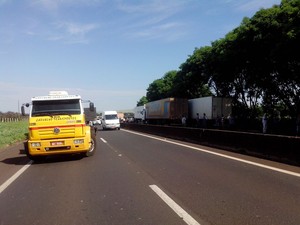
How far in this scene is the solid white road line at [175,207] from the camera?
6.28 meters

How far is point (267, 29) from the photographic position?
3228 centimetres

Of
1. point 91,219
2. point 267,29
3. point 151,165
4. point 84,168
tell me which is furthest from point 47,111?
point 267,29

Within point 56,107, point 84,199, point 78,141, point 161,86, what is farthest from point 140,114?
point 84,199

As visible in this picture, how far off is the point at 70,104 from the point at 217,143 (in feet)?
23.3

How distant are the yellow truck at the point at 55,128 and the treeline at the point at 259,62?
1826 cm

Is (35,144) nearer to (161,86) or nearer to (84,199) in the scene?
(84,199)

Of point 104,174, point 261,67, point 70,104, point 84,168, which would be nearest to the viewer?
point 104,174

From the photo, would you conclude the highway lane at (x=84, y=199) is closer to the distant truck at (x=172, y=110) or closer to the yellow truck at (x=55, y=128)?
the yellow truck at (x=55, y=128)

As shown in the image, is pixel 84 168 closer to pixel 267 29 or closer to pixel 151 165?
pixel 151 165

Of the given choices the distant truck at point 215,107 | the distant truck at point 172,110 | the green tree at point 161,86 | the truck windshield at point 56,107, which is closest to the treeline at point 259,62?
the distant truck at point 215,107

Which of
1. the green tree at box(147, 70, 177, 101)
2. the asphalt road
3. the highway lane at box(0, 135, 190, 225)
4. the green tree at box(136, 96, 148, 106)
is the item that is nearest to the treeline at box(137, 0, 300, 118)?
the asphalt road

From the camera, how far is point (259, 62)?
3547 cm

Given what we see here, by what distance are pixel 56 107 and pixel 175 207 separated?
9.20 meters

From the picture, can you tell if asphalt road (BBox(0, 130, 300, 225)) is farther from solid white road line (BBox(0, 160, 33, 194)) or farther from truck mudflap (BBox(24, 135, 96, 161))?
truck mudflap (BBox(24, 135, 96, 161))
